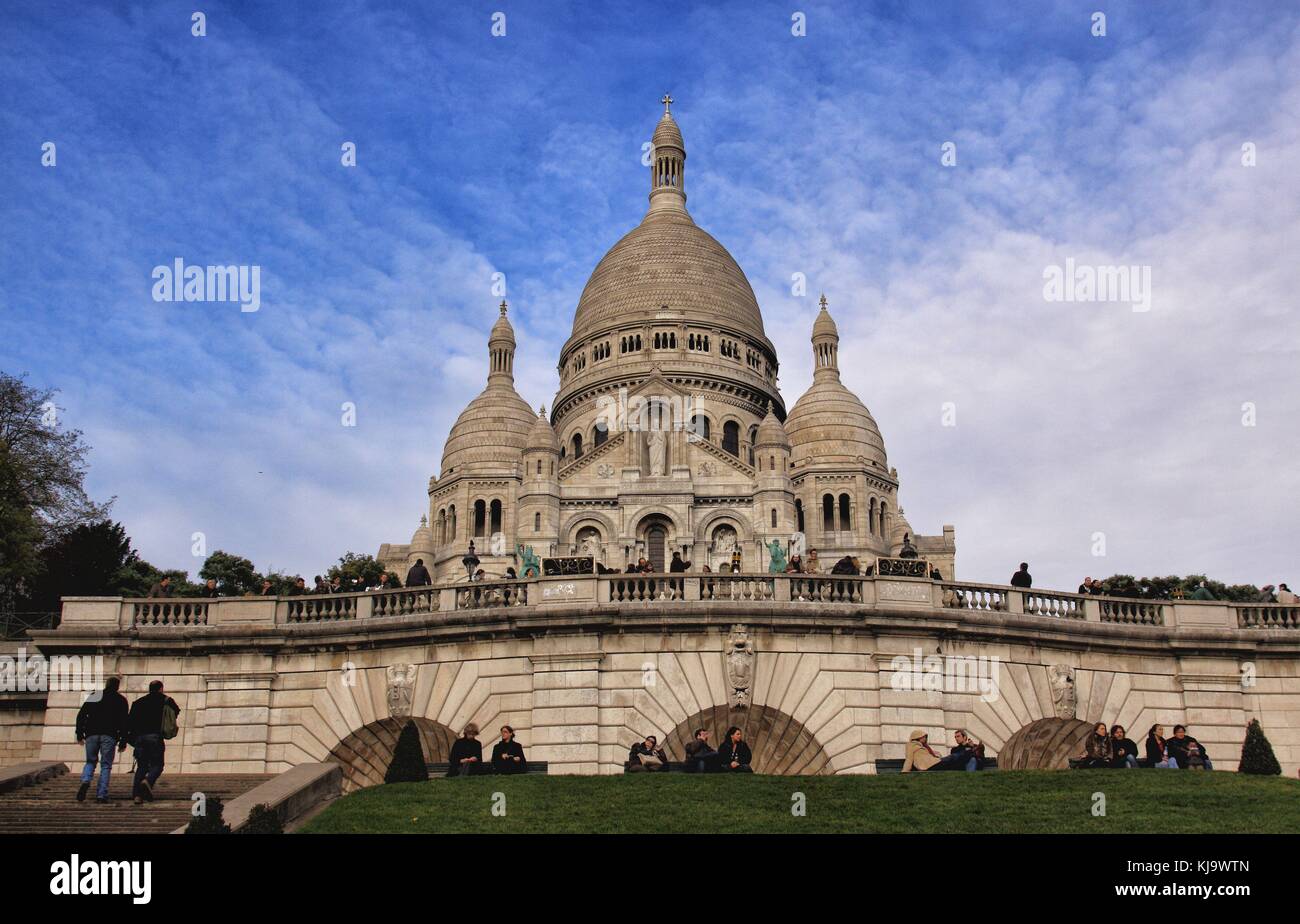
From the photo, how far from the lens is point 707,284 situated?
114562 millimetres

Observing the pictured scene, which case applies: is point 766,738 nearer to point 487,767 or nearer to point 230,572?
point 487,767

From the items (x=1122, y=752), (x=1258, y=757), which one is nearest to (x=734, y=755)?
(x=1122, y=752)

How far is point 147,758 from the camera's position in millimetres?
24250

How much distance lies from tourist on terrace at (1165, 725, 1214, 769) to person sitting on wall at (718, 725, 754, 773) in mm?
7415

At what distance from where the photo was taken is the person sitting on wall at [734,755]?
2364cm

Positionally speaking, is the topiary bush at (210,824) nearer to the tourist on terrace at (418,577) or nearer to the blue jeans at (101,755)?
the blue jeans at (101,755)

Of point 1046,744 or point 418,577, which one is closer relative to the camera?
point 1046,744

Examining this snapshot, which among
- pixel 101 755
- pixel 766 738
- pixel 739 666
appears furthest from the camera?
pixel 766 738

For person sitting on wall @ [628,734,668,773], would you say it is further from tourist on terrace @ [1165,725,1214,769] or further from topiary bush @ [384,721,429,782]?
tourist on terrace @ [1165,725,1214,769]

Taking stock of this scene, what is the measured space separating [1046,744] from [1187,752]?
3.36m

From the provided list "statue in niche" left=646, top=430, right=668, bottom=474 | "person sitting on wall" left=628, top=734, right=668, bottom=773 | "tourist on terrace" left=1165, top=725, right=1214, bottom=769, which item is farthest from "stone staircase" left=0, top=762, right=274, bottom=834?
"statue in niche" left=646, top=430, right=668, bottom=474

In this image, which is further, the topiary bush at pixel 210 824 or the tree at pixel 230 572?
the tree at pixel 230 572

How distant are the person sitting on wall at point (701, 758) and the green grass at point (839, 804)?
2.01ft

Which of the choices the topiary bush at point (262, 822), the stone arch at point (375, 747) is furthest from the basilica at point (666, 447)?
the topiary bush at point (262, 822)
